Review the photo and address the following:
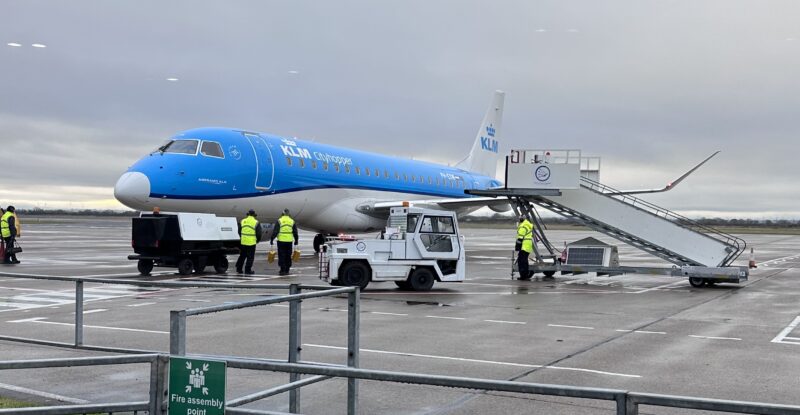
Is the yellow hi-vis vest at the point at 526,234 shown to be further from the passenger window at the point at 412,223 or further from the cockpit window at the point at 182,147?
the cockpit window at the point at 182,147

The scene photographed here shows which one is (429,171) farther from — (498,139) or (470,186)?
(498,139)

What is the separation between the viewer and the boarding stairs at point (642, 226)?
22062 millimetres

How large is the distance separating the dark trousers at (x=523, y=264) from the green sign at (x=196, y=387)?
1876 centimetres

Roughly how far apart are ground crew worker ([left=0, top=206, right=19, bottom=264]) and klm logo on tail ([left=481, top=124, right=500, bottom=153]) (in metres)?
28.2

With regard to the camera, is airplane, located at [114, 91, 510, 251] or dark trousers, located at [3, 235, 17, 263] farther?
dark trousers, located at [3, 235, 17, 263]

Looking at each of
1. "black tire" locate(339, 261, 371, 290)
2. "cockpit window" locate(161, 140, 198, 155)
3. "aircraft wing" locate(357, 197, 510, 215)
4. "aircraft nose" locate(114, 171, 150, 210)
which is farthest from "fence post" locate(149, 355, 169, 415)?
"aircraft wing" locate(357, 197, 510, 215)

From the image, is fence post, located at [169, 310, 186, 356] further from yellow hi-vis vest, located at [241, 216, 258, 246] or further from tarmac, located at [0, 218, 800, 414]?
yellow hi-vis vest, located at [241, 216, 258, 246]

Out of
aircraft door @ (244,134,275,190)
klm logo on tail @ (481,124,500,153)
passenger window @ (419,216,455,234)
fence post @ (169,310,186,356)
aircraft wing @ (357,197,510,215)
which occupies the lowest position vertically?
fence post @ (169,310,186,356)

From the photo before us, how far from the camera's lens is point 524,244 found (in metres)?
22.5

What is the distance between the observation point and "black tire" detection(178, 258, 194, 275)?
21952 millimetres

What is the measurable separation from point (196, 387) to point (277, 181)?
901 inches

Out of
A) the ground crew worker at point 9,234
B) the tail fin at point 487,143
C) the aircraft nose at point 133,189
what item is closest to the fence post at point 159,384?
the aircraft nose at point 133,189

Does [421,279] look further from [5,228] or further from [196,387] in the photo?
[5,228]

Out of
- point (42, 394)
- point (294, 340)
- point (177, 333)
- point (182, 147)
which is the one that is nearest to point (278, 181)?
point (182, 147)
